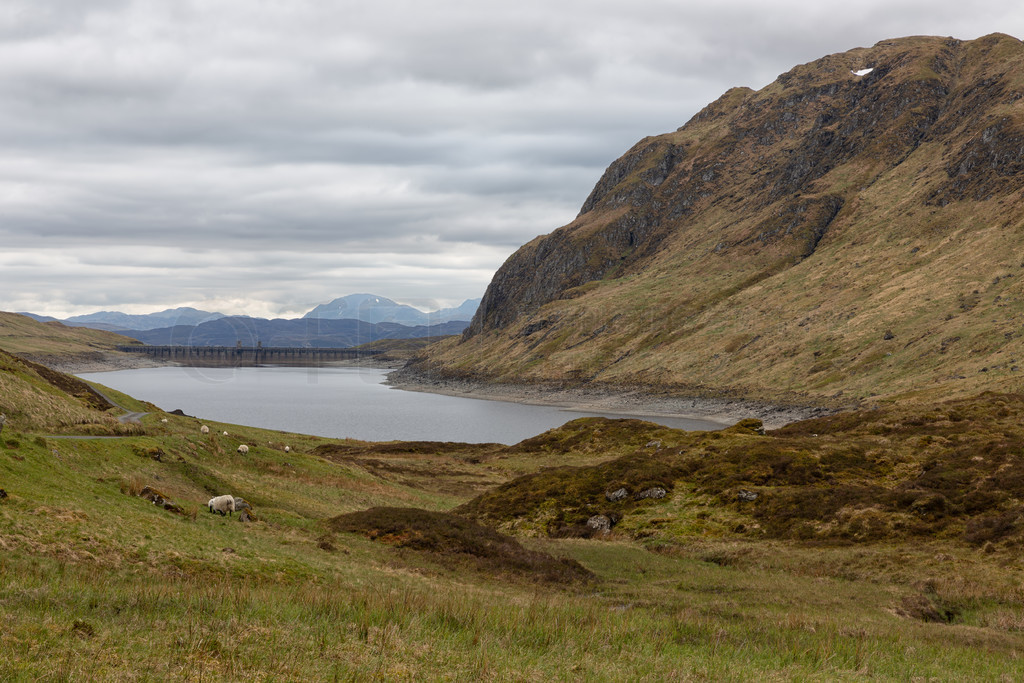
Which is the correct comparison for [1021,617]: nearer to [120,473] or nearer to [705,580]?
[705,580]

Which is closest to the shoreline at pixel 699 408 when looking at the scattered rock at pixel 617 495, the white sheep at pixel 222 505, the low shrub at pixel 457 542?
the scattered rock at pixel 617 495

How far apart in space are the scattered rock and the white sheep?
1053 inches

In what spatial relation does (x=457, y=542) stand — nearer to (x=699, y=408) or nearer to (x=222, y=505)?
(x=222, y=505)

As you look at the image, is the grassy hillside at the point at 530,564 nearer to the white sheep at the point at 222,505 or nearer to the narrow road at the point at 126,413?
the white sheep at the point at 222,505

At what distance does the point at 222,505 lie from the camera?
111ft

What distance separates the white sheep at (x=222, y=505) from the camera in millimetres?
33719

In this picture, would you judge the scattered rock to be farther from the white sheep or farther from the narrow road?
the narrow road

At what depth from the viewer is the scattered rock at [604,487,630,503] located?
4897 cm

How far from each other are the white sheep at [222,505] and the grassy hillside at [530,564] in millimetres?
941

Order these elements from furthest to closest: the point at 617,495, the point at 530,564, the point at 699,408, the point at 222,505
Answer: the point at 699,408 → the point at 617,495 → the point at 222,505 → the point at 530,564

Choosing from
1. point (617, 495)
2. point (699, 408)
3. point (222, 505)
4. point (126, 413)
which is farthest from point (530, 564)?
point (699, 408)

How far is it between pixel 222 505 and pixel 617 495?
2760 centimetres

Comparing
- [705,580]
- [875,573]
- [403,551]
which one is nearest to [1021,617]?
[875,573]

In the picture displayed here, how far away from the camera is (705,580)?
2933cm
